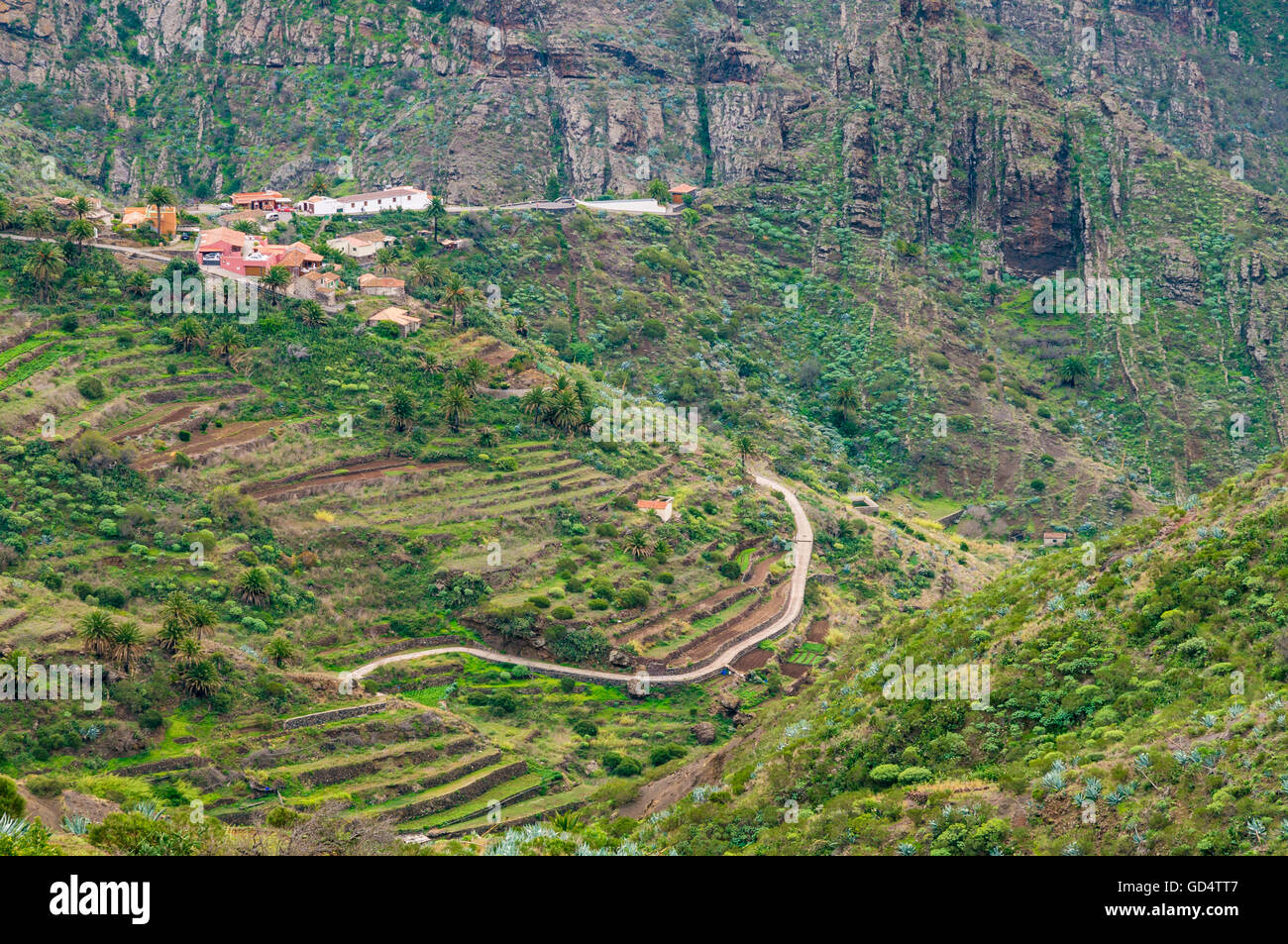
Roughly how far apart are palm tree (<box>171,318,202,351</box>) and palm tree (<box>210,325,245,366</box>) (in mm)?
935

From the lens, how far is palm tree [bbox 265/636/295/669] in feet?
199

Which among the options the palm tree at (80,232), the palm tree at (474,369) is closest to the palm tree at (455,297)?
the palm tree at (474,369)

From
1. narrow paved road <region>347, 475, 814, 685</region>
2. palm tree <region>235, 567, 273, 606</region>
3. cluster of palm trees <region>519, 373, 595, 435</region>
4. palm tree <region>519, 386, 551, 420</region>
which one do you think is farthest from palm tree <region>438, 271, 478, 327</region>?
narrow paved road <region>347, 475, 814, 685</region>

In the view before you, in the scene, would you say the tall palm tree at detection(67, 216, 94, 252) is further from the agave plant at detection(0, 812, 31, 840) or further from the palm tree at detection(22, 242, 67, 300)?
the agave plant at detection(0, 812, 31, 840)

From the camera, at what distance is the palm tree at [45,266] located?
77.8m

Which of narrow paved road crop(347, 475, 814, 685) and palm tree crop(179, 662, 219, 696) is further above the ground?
palm tree crop(179, 662, 219, 696)

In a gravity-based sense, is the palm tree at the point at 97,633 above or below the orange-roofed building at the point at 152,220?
below

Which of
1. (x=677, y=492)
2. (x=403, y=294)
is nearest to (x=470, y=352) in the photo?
(x=403, y=294)

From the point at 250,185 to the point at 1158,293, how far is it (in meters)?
85.0

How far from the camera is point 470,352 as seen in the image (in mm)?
84812

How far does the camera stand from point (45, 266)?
7806cm

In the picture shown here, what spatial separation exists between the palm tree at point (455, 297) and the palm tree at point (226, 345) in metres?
14.3

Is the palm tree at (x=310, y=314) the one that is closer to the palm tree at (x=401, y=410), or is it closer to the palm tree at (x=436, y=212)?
the palm tree at (x=401, y=410)

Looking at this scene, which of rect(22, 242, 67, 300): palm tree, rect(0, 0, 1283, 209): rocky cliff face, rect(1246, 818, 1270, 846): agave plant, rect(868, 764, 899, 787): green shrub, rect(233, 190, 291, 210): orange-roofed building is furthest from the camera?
rect(0, 0, 1283, 209): rocky cliff face
